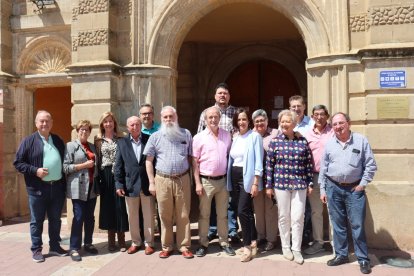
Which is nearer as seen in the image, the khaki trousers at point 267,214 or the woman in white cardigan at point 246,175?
the woman in white cardigan at point 246,175

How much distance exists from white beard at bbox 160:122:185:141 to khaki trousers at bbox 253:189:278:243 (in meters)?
1.31

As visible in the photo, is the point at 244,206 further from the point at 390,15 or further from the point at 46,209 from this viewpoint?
the point at 390,15

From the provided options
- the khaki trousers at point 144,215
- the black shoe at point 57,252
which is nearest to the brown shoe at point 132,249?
the khaki trousers at point 144,215

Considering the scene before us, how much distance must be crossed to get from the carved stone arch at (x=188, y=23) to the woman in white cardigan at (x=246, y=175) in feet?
6.08

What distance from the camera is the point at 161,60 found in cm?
664

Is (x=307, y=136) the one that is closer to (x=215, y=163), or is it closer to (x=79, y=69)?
(x=215, y=163)

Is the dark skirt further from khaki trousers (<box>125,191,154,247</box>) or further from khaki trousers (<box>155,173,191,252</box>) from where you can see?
khaki trousers (<box>155,173,191,252</box>)

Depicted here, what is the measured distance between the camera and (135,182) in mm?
5164

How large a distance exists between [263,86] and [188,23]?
155 inches

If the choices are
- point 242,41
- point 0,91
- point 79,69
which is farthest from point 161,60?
point 242,41

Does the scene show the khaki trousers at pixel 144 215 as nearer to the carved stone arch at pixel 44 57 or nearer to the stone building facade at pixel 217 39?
the stone building facade at pixel 217 39

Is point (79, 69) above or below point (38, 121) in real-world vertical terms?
above

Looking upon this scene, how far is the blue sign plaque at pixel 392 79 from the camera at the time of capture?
5.39 meters

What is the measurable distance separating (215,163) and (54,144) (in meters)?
2.16
